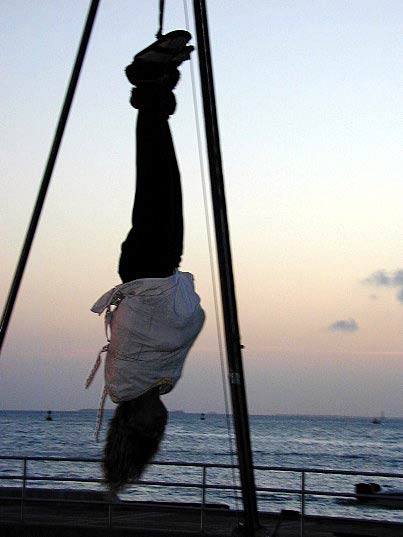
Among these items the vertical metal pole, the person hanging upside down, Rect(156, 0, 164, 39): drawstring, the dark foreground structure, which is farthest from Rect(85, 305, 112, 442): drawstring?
the dark foreground structure

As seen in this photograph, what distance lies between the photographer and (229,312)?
343 cm

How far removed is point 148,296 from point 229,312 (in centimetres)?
63

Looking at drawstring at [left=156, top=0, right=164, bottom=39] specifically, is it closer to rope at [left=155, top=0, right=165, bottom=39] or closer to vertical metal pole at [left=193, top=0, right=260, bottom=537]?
rope at [left=155, top=0, right=165, bottom=39]

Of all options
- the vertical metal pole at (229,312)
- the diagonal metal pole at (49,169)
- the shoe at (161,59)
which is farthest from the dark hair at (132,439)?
the shoe at (161,59)

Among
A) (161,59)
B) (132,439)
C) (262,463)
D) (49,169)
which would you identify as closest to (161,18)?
(161,59)

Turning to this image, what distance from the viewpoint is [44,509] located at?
12.0 meters

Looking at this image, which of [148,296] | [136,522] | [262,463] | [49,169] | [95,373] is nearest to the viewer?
[148,296]

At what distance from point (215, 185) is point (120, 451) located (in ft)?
3.48

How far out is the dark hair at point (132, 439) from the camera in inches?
113

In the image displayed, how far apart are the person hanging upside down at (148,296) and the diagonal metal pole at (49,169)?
0.71m

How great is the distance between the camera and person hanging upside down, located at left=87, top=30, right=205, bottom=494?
2.87m

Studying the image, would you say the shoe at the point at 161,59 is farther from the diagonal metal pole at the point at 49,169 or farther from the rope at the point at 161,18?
the diagonal metal pole at the point at 49,169

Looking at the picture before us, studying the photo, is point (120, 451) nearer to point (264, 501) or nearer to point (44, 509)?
point (44, 509)

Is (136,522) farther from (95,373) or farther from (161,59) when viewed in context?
(161,59)
